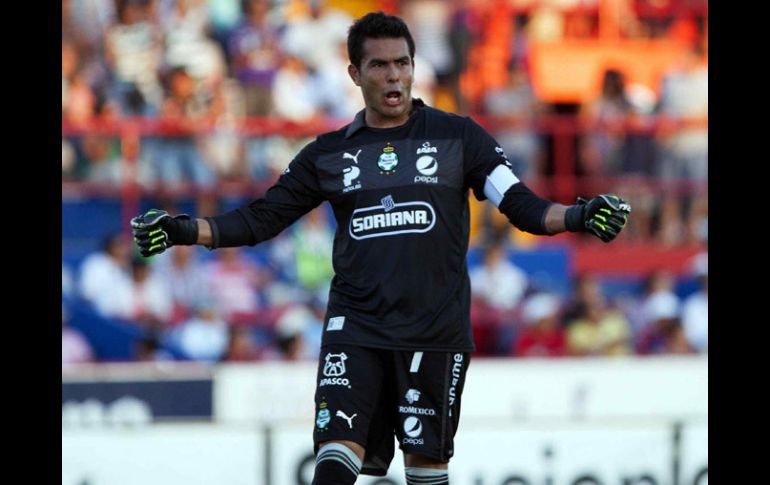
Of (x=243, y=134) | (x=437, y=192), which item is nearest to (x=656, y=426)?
(x=437, y=192)

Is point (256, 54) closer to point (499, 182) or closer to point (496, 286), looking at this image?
point (496, 286)

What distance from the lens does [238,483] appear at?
8852 millimetres

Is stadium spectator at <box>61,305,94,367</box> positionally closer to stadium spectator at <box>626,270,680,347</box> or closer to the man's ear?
stadium spectator at <box>626,270,680,347</box>

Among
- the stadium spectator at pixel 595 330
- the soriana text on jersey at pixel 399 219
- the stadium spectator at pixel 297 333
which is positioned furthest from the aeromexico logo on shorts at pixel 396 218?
the stadium spectator at pixel 595 330

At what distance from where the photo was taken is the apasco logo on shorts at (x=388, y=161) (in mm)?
6043

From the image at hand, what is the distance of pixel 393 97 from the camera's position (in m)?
6.05

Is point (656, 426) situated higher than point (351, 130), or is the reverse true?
point (351, 130)

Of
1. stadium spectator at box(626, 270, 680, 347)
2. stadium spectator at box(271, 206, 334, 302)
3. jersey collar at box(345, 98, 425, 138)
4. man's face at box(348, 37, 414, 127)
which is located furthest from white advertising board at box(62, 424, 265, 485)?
stadium spectator at box(626, 270, 680, 347)

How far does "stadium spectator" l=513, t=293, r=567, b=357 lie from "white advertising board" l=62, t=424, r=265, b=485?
184 inches

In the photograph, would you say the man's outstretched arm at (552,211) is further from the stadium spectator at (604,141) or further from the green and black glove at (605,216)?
the stadium spectator at (604,141)

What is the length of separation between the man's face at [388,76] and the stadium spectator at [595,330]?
24.5 ft

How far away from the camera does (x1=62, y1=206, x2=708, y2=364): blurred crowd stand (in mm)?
12773
